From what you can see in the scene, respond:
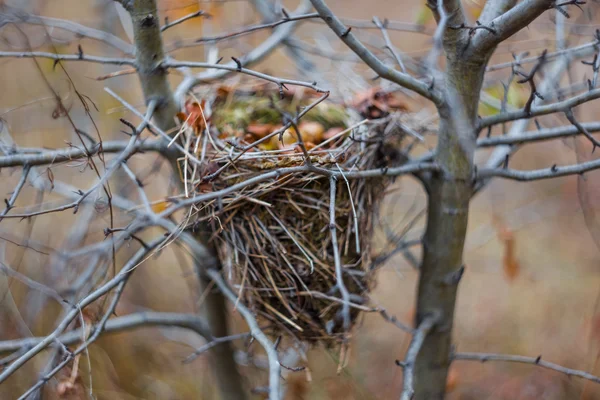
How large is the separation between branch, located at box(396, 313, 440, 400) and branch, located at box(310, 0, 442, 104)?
598mm

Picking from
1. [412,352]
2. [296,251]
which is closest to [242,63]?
[296,251]

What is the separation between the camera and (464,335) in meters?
3.21

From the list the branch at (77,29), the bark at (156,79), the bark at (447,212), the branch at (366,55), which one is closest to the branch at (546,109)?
the bark at (447,212)

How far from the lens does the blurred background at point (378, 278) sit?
2.09m

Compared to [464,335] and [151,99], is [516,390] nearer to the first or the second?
[464,335]

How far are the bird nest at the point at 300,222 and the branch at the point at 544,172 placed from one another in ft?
0.89

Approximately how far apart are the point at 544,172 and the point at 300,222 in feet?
1.88

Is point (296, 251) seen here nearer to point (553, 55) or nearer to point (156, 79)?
point (156, 79)

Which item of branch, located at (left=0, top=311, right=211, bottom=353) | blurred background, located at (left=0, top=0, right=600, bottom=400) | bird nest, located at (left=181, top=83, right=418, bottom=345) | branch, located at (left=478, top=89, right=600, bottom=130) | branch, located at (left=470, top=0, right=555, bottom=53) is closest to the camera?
branch, located at (left=470, top=0, right=555, bottom=53)

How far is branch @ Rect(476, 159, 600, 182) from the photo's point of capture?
3.50 ft

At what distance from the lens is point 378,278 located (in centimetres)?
224

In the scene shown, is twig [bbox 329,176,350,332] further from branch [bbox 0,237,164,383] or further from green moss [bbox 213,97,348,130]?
green moss [bbox 213,97,348,130]

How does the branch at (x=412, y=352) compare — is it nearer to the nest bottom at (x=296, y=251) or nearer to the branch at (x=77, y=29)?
the nest bottom at (x=296, y=251)

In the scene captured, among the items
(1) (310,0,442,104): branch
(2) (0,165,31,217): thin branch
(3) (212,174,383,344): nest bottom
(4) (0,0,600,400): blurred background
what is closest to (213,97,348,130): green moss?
(4) (0,0,600,400): blurred background
